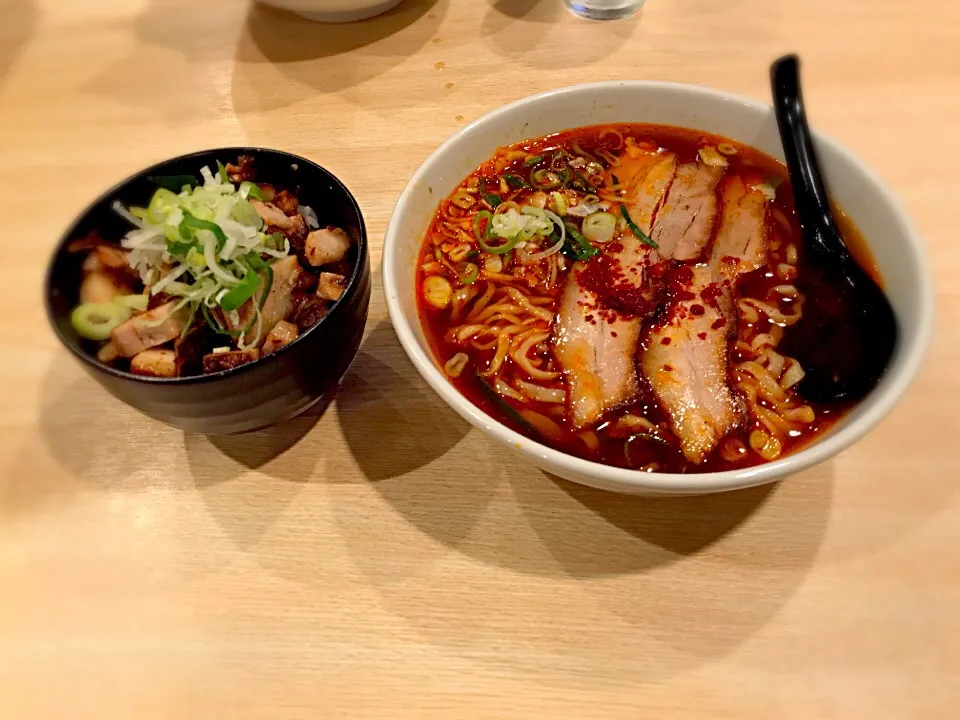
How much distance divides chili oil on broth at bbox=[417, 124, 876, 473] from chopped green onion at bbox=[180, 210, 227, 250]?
385mm

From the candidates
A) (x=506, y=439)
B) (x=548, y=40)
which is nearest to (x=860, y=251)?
(x=506, y=439)

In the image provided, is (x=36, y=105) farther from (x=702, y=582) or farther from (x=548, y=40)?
(x=702, y=582)

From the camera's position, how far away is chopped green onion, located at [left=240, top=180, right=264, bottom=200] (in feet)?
4.29

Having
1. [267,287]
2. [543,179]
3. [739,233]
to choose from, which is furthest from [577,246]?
[267,287]

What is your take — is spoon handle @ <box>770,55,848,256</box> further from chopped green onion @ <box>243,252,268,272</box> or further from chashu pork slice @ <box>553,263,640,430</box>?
chopped green onion @ <box>243,252,268,272</box>

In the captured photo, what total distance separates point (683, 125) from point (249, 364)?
1.09 metres

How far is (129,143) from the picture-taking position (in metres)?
2.00

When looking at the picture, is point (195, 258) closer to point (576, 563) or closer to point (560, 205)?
point (560, 205)

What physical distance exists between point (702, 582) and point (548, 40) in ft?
5.82

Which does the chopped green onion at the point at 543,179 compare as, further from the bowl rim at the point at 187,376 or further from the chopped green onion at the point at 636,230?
the bowl rim at the point at 187,376

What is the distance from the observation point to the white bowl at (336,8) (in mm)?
2172

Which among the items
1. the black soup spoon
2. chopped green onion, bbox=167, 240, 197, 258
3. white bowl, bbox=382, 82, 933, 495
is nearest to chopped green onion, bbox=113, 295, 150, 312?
chopped green onion, bbox=167, 240, 197, 258

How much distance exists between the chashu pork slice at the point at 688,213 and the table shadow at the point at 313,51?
1.10 meters

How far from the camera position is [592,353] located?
1330 millimetres
